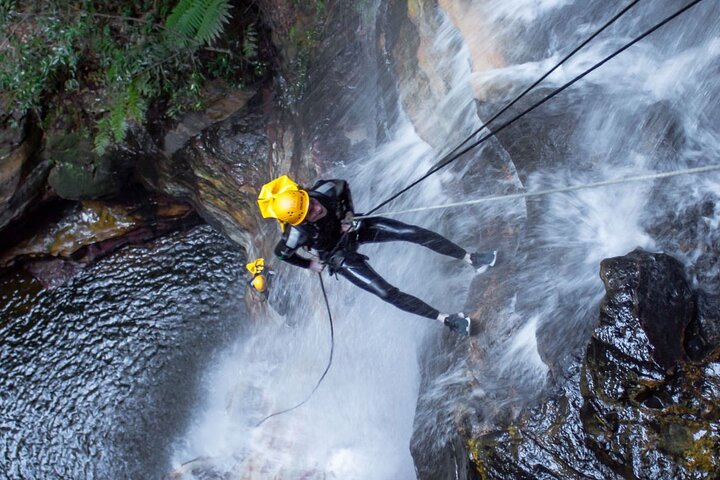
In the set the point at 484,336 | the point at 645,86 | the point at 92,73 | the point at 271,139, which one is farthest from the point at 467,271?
the point at 92,73

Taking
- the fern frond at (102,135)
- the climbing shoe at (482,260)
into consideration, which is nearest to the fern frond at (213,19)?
the fern frond at (102,135)

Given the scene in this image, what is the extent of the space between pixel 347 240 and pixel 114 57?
4.79 meters

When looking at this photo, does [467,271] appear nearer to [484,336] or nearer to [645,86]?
[484,336]

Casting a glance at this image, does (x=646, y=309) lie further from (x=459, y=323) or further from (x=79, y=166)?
(x=79, y=166)

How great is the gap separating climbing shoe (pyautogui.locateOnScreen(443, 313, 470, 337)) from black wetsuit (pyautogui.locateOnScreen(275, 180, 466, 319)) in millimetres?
172

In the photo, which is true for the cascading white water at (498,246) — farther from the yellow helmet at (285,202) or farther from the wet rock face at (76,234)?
the wet rock face at (76,234)

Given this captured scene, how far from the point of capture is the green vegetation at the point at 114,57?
7.93m

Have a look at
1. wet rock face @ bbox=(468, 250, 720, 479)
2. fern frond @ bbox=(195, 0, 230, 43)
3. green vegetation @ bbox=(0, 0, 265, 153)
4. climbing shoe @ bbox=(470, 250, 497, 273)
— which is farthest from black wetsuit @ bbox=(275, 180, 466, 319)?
green vegetation @ bbox=(0, 0, 265, 153)

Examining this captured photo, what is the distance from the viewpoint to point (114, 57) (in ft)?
26.7

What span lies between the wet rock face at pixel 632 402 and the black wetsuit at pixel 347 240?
164 centimetres

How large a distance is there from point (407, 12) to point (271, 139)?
2652 mm

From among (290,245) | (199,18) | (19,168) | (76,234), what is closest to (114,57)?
(199,18)

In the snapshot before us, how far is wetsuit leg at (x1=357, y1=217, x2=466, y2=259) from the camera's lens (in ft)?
18.5

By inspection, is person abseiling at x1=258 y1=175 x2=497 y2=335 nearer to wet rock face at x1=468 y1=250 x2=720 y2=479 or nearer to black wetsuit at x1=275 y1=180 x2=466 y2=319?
black wetsuit at x1=275 y1=180 x2=466 y2=319
